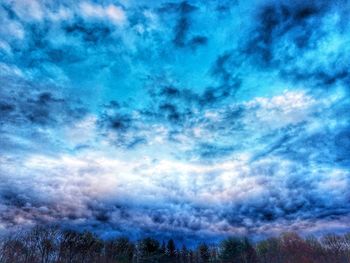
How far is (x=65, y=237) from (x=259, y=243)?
74.4 meters

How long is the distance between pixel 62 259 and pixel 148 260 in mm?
24165

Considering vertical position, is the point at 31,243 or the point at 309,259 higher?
the point at 31,243

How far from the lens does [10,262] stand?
231 feet

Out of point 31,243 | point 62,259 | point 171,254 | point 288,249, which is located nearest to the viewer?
point 31,243

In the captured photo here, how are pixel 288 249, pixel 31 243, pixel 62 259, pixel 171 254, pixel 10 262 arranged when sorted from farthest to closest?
pixel 171 254, pixel 288 249, pixel 62 259, pixel 31 243, pixel 10 262

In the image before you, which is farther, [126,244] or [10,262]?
[126,244]

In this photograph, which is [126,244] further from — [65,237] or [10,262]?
[10,262]

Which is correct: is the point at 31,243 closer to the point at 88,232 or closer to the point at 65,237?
the point at 65,237

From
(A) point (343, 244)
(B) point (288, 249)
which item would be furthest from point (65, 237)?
(A) point (343, 244)

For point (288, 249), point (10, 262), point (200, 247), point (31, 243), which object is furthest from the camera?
point (200, 247)

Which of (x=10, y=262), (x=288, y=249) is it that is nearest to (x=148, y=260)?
(x=10, y=262)

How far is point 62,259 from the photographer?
299ft

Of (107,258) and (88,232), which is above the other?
(88,232)

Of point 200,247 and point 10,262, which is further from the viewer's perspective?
point 200,247
